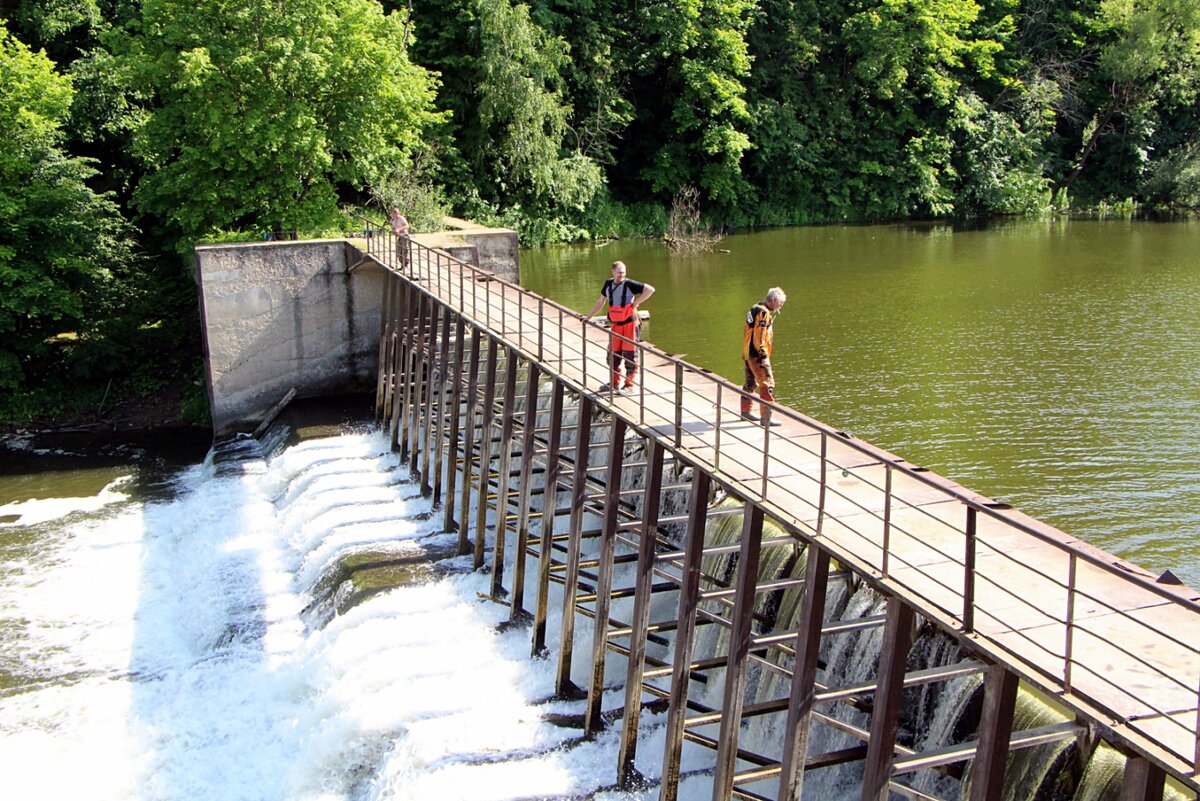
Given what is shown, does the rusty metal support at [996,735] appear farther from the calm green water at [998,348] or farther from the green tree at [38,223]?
the green tree at [38,223]

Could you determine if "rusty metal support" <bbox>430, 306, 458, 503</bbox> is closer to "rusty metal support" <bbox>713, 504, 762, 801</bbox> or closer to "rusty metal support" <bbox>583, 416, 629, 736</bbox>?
"rusty metal support" <bbox>583, 416, 629, 736</bbox>

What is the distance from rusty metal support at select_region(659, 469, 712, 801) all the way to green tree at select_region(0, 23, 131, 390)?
69.0 feet

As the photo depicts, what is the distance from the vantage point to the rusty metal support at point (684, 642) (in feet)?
36.0

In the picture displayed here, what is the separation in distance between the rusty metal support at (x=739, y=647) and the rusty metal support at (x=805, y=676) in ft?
2.93

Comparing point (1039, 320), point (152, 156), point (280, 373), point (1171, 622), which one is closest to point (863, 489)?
point (1171, 622)

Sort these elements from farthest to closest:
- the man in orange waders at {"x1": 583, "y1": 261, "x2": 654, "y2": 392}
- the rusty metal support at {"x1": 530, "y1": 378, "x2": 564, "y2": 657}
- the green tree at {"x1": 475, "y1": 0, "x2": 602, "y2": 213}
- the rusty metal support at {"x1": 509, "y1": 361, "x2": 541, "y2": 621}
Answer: the green tree at {"x1": 475, "y1": 0, "x2": 602, "y2": 213}, the rusty metal support at {"x1": 509, "y1": 361, "x2": 541, "y2": 621}, the rusty metal support at {"x1": 530, "y1": 378, "x2": 564, "y2": 657}, the man in orange waders at {"x1": 583, "y1": 261, "x2": 654, "y2": 392}

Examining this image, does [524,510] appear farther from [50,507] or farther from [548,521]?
[50,507]

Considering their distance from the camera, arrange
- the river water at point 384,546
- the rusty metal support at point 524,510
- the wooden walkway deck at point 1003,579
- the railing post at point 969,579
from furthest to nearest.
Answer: the rusty metal support at point 524,510, the river water at point 384,546, the railing post at point 969,579, the wooden walkway deck at point 1003,579

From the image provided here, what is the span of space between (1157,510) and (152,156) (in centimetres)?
2306

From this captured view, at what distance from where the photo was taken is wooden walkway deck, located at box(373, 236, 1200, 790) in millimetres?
6887

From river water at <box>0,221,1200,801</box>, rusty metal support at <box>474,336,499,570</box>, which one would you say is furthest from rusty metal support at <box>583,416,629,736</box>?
rusty metal support at <box>474,336,499,570</box>

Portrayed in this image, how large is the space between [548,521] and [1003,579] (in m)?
7.21

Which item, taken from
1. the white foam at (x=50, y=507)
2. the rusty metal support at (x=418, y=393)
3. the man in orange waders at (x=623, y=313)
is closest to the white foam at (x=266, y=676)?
the rusty metal support at (x=418, y=393)

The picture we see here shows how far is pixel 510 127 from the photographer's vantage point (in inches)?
1748
